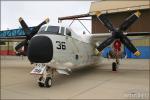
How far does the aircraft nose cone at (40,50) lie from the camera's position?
1058 centimetres

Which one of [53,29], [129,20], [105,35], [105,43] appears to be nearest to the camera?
[53,29]

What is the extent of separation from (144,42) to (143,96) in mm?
36166

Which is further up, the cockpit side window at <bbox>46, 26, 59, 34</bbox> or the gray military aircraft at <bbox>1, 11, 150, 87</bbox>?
the cockpit side window at <bbox>46, 26, 59, 34</bbox>

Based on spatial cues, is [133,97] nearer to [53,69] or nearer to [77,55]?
[53,69]

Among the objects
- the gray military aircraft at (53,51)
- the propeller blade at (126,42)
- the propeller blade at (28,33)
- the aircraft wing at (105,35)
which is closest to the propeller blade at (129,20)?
the propeller blade at (126,42)

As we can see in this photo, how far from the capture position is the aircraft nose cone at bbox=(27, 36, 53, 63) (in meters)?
10.6

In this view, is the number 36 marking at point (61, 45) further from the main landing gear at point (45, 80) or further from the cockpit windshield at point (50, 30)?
the main landing gear at point (45, 80)

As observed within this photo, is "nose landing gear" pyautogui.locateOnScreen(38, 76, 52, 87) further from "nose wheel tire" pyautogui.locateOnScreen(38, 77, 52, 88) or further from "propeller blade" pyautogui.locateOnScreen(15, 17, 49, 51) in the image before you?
"propeller blade" pyautogui.locateOnScreen(15, 17, 49, 51)

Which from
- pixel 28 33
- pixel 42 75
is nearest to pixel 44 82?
pixel 42 75

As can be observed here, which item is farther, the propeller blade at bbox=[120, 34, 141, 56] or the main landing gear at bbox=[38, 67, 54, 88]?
the propeller blade at bbox=[120, 34, 141, 56]

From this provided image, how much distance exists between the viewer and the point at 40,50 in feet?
34.7

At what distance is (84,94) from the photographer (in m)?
9.41

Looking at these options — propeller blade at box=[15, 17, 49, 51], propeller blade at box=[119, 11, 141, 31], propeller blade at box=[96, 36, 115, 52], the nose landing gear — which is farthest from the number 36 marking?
propeller blade at box=[119, 11, 141, 31]

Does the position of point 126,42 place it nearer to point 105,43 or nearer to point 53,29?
point 105,43
